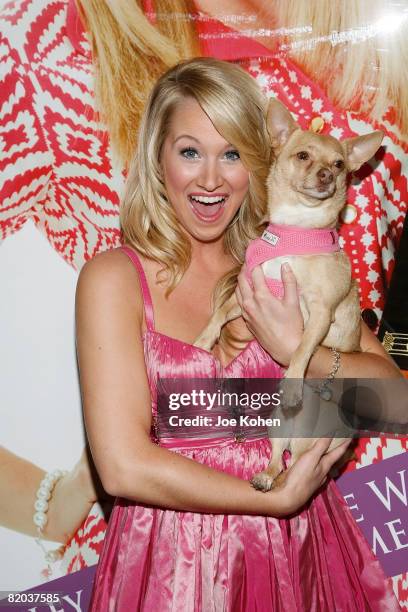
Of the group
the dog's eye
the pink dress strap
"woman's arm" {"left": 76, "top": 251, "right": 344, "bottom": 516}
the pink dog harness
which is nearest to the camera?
"woman's arm" {"left": 76, "top": 251, "right": 344, "bottom": 516}

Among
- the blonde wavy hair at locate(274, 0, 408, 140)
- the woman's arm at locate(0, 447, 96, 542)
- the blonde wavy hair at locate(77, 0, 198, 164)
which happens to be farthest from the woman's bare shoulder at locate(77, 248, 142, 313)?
the blonde wavy hair at locate(274, 0, 408, 140)

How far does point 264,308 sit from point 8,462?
3.10 ft

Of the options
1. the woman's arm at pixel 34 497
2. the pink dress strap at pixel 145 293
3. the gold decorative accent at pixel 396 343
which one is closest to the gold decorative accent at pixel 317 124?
the gold decorative accent at pixel 396 343

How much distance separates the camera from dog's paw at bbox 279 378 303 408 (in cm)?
140

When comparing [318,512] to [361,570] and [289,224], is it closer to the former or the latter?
[361,570]

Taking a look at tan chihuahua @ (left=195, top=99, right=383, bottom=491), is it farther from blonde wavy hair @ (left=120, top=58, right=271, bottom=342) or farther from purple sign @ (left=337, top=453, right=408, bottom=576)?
purple sign @ (left=337, top=453, right=408, bottom=576)

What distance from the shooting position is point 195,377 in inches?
53.7

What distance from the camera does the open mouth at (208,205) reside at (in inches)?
57.1

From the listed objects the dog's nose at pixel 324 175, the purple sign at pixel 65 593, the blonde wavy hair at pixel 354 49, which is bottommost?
the purple sign at pixel 65 593

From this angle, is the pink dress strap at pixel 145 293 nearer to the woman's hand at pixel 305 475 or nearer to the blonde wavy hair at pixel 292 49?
the woman's hand at pixel 305 475

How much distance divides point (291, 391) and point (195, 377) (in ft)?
0.72

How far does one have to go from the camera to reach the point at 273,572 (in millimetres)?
1329

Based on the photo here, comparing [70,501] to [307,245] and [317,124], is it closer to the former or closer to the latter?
[307,245]

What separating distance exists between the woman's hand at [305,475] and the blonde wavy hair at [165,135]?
423 mm
